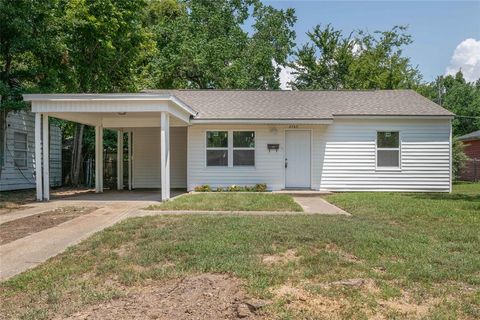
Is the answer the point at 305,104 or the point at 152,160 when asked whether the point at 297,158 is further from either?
the point at 152,160

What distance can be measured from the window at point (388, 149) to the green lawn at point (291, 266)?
7.52 metres

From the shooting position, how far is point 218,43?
25.1 meters

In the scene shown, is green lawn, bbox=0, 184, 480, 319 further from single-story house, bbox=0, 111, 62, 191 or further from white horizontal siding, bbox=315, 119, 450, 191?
single-story house, bbox=0, 111, 62, 191

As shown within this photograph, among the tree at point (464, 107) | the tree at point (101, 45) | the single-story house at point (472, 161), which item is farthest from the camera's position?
the tree at point (464, 107)

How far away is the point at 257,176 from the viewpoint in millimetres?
14938

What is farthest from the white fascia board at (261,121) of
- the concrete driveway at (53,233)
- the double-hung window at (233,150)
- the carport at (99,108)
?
the concrete driveway at (53,233)

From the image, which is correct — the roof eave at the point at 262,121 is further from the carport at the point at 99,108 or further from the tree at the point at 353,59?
the tree at the point at 353,59

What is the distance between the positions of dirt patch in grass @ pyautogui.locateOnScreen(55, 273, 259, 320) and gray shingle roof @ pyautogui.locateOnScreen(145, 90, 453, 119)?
1095 cm

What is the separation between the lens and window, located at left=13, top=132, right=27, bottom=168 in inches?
631

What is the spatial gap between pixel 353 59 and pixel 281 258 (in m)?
28.7

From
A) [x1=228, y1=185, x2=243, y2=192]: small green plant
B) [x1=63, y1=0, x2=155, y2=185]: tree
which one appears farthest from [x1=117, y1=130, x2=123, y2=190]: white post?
[x1=228, y1=185, x2=243, y2=192]: small green plant

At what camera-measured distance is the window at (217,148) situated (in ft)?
49.4

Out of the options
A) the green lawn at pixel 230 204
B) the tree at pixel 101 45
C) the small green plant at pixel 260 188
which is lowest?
the green lawn at pixel 230 204

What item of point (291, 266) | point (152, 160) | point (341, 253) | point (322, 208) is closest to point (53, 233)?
point (291, 266)
